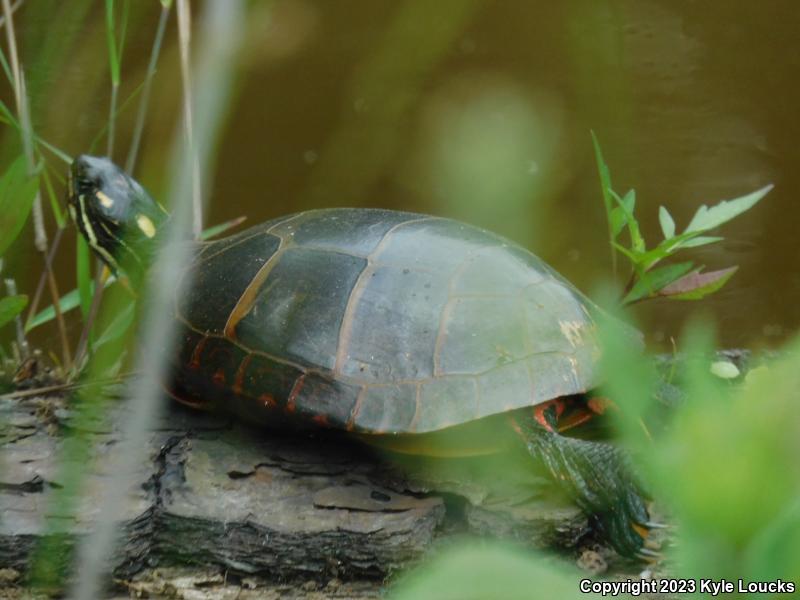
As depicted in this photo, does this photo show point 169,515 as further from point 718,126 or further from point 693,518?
point 718,126

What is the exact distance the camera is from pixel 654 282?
163cm

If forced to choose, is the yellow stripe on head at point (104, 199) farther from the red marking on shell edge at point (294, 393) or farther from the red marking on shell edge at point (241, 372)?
the red marking on shell edge at point (294, 393)

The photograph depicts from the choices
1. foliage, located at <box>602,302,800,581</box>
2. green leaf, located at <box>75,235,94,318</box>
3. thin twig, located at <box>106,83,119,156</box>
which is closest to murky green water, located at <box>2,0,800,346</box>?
green leaf, located at <box>75,235,94,318</box>

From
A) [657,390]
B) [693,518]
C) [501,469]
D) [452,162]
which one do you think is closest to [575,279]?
[501,469]

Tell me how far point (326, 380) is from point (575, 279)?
1.21m

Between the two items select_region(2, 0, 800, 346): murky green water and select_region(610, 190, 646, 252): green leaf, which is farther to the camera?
select_region(2, 0, 800, 346): murky green water

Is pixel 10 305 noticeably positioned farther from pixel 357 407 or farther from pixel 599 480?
pixel 599 480

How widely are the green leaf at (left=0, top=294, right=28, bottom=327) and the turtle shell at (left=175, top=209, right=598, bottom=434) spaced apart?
286mm

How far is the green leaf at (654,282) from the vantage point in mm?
1613

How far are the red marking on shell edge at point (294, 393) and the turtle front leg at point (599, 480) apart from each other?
331mm

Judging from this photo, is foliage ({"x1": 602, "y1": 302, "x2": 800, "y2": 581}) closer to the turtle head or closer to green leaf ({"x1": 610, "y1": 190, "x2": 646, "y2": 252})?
green leaf ({"x1": 610, "y1": 190, "x2": 646, "y2": 252})

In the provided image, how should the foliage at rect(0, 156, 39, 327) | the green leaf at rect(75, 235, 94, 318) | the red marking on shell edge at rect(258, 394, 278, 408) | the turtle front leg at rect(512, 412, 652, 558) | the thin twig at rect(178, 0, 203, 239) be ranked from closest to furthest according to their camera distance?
the thin twig at rect(178, 0, 203, 239)
the turtle front leg at rect(512, 412, 652, 558)
the red marking on shell edge at rect(258, 394, 278, 408)
the foliage at rect(0, 156, 39, 327)
the green leaf at rect(75, 235, 94, 318)

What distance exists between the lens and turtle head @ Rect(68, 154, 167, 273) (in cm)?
170

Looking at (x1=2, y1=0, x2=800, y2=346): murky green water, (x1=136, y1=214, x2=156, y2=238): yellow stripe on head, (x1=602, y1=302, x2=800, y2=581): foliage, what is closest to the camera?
(x1=602, y1=302, x2=800, y2=581): foliage
